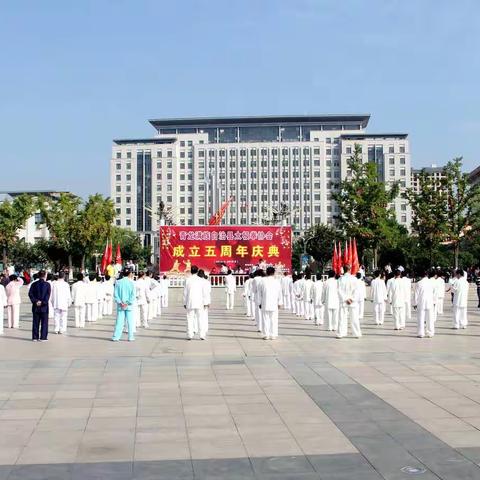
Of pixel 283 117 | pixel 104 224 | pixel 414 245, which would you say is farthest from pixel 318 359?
pixel 283 117

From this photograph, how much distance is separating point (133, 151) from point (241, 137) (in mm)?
19175

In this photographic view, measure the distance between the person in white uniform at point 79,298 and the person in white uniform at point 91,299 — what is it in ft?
1.14

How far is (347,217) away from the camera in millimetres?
42594

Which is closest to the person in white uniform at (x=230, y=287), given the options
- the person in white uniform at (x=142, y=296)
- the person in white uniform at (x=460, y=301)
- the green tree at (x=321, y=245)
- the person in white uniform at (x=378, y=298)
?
the person in white uniform at (x=142, y=296)

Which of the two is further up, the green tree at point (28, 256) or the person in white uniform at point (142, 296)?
the green tree at point (28, 256)

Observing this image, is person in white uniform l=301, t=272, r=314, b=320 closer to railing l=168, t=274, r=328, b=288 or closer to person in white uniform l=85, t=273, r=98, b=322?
person in white uniform l=85, t=273, r=98, b=322

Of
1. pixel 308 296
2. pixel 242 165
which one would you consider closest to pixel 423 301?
pixel 308 296

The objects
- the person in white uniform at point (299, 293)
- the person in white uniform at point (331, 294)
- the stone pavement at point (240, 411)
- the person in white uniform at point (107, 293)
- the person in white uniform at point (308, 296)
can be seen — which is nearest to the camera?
the stone pavement at point (240, 411)

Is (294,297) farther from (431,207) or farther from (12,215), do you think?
(12,215)

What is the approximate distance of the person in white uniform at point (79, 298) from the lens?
1652 centimetres

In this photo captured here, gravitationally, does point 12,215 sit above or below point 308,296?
above

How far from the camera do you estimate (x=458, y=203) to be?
37844mm

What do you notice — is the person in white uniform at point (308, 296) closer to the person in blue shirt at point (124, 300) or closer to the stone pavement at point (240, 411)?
the stone pavement at point (240, 411)

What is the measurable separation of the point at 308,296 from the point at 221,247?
887 inches
